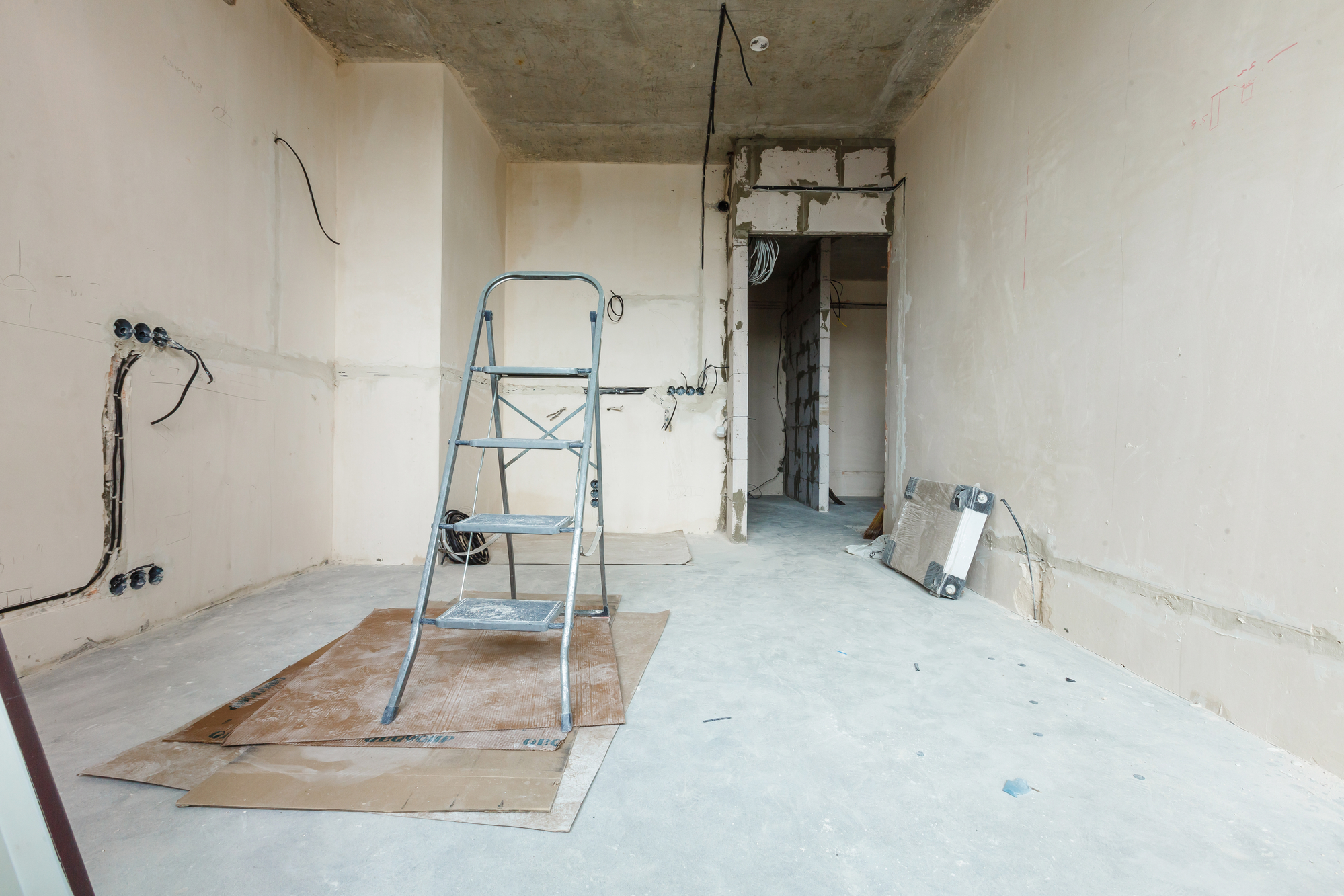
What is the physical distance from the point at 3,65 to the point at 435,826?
8.15 ft

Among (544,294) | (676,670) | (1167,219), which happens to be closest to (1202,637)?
(1167,219)

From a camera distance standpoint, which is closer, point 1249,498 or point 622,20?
point 1249,498

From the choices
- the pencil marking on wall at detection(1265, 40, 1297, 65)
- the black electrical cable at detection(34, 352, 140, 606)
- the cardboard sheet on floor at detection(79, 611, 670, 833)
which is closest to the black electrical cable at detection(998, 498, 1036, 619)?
the pencil marking on wall at detection(1265, 40, 1297, 65)

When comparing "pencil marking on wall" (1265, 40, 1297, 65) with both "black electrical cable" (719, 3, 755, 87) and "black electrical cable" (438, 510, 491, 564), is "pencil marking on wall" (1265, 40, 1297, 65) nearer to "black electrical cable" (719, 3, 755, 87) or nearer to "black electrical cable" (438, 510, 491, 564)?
"black electrical cable" (719, 3, 755, 87)

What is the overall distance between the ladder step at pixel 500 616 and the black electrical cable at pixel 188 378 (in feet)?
4.97

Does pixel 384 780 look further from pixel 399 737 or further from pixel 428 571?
pixel 428 571

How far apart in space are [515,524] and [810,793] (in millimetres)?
1042

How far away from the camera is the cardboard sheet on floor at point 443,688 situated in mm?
1487

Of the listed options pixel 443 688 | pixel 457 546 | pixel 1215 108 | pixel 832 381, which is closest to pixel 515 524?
pixel 443 688

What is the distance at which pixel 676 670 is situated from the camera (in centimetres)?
190

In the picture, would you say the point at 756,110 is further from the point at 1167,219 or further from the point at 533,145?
the point at 1167,219

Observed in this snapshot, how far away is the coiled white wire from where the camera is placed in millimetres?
4719

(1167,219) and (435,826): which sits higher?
(1167,219)

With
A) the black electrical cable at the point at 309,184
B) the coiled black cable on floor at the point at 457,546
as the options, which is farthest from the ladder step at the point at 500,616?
the black electrical cable at the point at 309,184
